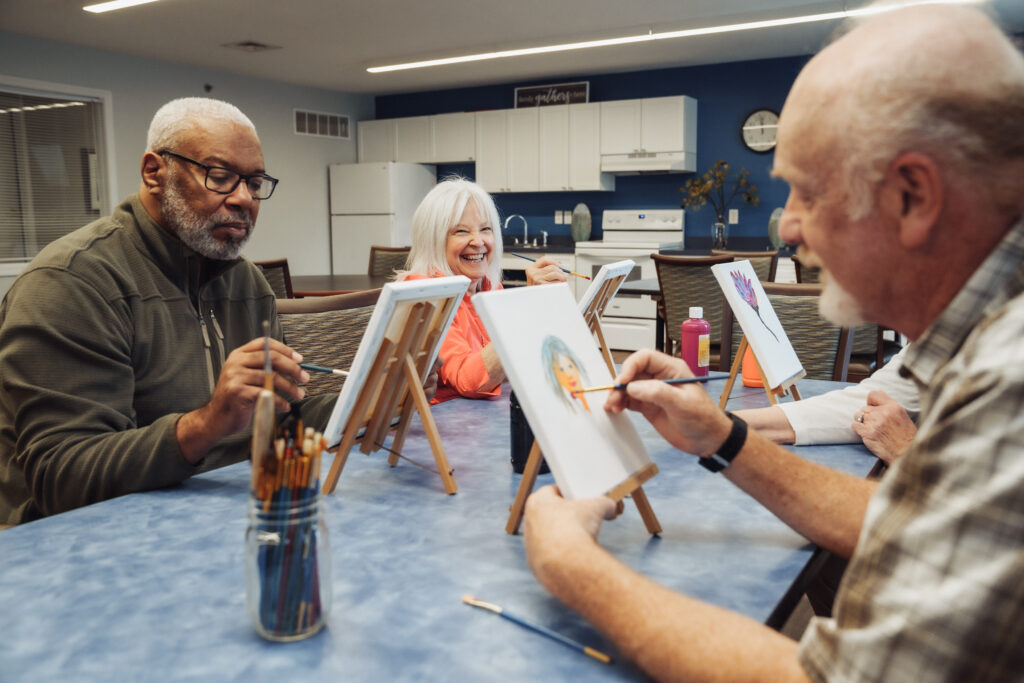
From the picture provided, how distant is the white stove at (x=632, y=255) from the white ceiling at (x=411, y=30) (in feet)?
4.74

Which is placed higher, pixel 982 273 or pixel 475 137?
pixel 475 137

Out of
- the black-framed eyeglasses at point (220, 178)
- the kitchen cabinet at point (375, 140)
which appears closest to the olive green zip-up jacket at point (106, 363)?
the black-framed eyeglasses at point (220, 178)

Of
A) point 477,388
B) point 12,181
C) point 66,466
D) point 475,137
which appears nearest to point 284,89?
point 475,137

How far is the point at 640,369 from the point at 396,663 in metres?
0.60

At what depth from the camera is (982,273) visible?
70cm

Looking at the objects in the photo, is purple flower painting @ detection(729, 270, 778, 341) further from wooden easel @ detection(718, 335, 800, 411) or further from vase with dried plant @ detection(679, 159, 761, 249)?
vase with dried plant @ detection(679, 159, 761, 249)

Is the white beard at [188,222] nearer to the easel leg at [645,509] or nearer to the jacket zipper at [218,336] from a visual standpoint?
the jacket zipper at [218,336]

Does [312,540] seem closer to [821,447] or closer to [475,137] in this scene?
[821,447]

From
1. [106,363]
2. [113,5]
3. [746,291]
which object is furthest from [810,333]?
[113,5]

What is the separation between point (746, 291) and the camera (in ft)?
6.84

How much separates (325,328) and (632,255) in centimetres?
528

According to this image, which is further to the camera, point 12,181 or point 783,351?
point 12,181

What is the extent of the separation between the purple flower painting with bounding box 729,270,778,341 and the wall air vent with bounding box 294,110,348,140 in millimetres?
7265

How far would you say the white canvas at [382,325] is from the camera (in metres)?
1.29
